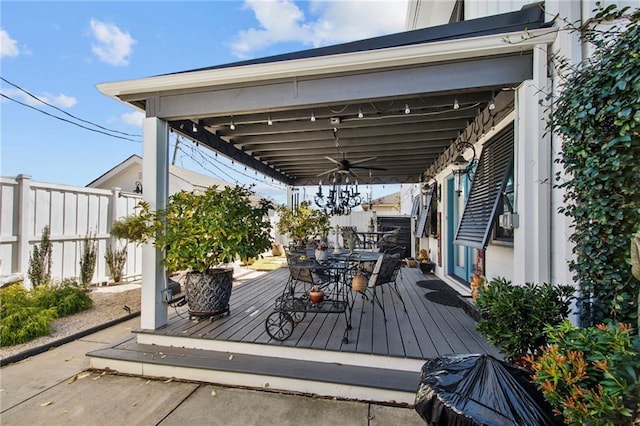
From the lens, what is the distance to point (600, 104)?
1.72 m

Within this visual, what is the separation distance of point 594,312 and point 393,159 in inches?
210

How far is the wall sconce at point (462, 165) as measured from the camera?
172 inches

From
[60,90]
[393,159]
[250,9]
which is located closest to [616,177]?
[393,159]

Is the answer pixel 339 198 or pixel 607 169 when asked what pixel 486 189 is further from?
pixel 339 198

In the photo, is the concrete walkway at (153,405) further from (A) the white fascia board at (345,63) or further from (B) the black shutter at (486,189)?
(A) the white fascia board at (345,63)

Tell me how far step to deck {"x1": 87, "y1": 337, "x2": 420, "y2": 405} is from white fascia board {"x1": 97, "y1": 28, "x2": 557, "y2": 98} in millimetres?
2763

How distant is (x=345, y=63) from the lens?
276 centimetres

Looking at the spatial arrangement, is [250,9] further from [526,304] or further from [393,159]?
[526,304]

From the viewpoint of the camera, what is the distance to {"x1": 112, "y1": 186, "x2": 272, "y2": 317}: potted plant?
3.23 m

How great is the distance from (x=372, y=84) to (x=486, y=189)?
6.64 feet

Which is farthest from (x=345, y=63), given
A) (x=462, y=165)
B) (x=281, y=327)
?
(x=462, y=165)

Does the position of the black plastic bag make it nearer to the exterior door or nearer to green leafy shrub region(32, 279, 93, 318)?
the exterior door

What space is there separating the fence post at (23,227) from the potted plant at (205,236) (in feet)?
10.5

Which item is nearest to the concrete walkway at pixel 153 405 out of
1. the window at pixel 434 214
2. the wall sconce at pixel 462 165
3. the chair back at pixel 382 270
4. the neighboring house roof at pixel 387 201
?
the chair back at pixel 382 270
